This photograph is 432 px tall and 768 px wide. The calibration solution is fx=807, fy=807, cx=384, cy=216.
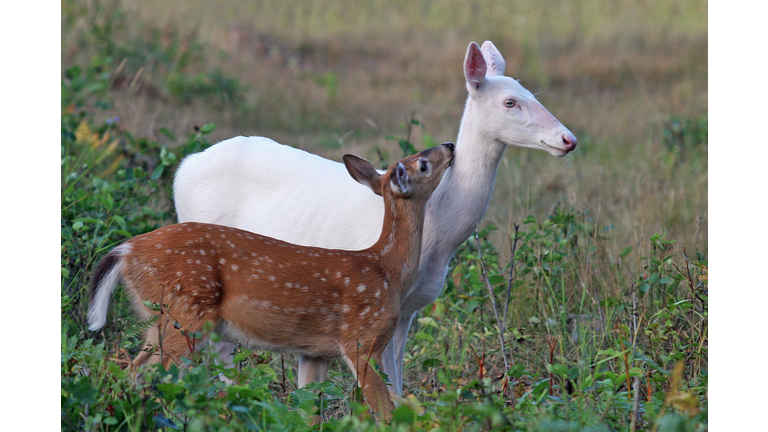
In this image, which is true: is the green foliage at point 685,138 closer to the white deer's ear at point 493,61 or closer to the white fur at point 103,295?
the white deer's ear at point 493,61

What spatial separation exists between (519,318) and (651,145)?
15.7 feet

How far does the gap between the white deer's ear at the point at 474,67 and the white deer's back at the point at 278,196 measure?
67cm

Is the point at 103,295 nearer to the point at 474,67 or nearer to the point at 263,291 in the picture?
the point at 263,291

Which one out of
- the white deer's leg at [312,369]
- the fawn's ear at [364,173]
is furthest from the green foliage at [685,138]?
the white deer's leg at [312,369]

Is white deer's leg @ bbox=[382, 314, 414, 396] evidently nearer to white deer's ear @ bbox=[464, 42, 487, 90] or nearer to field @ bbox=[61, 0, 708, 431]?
field @ bbox=[61, 0, 708, 431]

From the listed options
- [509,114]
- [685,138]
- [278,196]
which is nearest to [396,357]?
[278,196]

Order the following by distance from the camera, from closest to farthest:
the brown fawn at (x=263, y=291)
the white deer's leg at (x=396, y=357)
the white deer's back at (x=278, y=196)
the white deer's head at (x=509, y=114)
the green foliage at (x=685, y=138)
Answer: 1. the brown fawn at (x=263, y=291)
2. the white deer's head at (x=509, y=114)
3. the white deer's leg at (x=396, y=357)
4. the white deer's back at (x=278, y=196)
5. the green foliage at (x=685, y=138)

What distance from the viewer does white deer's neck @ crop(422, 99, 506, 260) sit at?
354cm

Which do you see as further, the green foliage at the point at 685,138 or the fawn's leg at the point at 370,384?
the green foliage at the point at 685,138

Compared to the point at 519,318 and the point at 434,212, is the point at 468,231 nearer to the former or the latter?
the point at 434,212

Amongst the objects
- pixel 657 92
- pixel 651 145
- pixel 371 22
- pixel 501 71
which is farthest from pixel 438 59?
pixel 501 71

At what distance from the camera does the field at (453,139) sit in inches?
109

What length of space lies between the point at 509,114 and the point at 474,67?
0.25 meters

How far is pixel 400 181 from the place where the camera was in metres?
3.28
